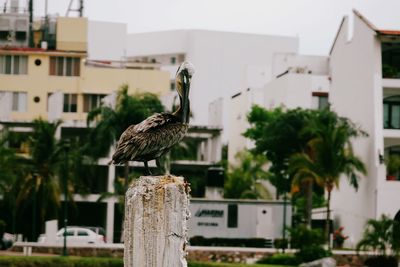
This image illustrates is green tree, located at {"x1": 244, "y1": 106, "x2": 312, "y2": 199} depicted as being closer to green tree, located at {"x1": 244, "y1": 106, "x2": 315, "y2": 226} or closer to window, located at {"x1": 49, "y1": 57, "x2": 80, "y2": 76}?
green tree, located at {"x1": 244, "y1": 106, "x2": 315, "y2": 226}

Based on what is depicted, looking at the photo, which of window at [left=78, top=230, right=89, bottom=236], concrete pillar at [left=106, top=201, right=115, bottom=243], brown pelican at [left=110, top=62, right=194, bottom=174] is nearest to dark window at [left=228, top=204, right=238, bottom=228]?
window at [left=78, top=230, right=89, bottom=236]

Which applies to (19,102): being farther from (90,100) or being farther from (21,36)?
(21,36)

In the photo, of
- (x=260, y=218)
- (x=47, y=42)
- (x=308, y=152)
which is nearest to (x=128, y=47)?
(x=47, y=42)

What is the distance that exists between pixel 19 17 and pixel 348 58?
22722 mm

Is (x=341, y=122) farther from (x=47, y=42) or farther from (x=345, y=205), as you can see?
(x=47, y=42)

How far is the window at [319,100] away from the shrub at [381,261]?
3417 cm

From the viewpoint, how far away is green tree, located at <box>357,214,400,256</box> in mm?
49250

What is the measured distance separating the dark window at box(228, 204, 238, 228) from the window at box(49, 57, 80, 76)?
2337 centimetres

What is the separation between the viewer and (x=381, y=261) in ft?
159

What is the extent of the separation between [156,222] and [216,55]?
9420 cm

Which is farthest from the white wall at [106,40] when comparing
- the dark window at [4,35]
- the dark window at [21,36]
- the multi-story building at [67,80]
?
the dark window at [4,35]

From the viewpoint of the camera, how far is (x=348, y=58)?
69.8 metres

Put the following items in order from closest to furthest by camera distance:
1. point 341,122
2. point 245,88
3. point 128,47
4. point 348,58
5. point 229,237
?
point 229,237 → point 341,122 → point 348,58 → point 245,88 → point 128,47

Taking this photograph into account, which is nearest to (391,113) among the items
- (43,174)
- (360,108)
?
(360,108)
